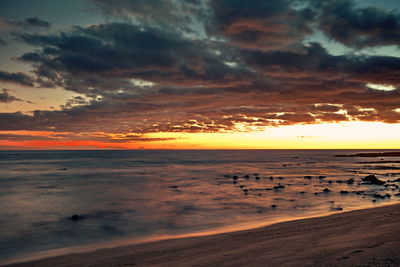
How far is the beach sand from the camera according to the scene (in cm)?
827

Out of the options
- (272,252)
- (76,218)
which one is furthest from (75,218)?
(272,252)

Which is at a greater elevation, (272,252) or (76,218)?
(272,252)

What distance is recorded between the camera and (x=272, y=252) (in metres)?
10.1

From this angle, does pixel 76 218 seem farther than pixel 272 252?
Yes

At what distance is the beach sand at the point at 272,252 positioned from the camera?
326 inches

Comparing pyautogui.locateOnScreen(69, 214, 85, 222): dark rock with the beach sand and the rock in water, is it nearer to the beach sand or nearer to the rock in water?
the rock in water

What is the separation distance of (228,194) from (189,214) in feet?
39.2

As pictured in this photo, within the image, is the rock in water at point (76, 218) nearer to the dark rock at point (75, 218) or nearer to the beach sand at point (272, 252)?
the dark rock at point (75, 218)

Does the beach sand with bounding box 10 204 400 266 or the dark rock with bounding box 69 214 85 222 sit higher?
the beach sand with bounding box 10 204 400 266

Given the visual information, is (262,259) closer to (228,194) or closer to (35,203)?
(228,194)

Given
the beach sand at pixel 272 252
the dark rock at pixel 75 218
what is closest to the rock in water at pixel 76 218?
the dark rock at pixel 75 218

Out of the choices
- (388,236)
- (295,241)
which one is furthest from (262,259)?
(388,236)

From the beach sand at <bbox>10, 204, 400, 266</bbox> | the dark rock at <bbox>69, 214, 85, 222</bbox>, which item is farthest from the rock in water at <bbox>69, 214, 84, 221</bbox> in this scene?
the beach sand at <bbox>10, 204, 400, 266</bbox>

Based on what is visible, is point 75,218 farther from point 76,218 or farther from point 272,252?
point 272,252
